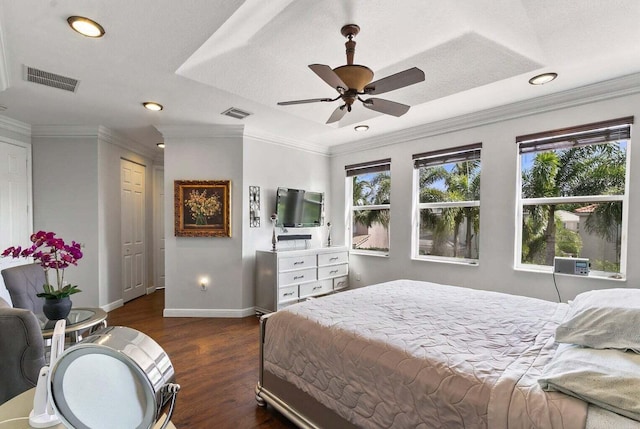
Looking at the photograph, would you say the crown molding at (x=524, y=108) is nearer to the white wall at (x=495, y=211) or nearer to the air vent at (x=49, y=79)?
the white wall at (x=495, y=211)

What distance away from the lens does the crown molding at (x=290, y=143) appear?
4.26m

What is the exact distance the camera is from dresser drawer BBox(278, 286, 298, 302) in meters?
3.98

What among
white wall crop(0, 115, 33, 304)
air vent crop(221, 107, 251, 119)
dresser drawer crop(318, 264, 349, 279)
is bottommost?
dresser drawer crop(318, 264, 349, 279)

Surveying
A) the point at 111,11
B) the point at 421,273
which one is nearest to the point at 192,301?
the point at 421,273

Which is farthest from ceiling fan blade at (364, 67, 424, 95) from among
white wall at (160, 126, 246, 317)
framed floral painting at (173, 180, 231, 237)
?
framed floral painting at (173, 180, 231, 237)

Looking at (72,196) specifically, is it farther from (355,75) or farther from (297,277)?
(355,75)

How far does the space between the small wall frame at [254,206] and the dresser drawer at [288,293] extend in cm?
95

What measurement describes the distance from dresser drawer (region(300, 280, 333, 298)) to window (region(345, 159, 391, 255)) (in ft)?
2.49

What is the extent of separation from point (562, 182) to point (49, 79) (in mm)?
4868

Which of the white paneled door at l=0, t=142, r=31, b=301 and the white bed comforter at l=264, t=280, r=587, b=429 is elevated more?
the white paneled door at l=0, t=142, r=31, b=301

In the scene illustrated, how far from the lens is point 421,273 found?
4.07 m

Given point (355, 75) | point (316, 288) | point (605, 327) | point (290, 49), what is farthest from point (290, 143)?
point (605, 327)

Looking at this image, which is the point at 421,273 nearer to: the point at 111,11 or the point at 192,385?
the point at 192,385

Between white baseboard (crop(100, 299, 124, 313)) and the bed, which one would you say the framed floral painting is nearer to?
white baseboard (crop(100, 299, 124, 313))
